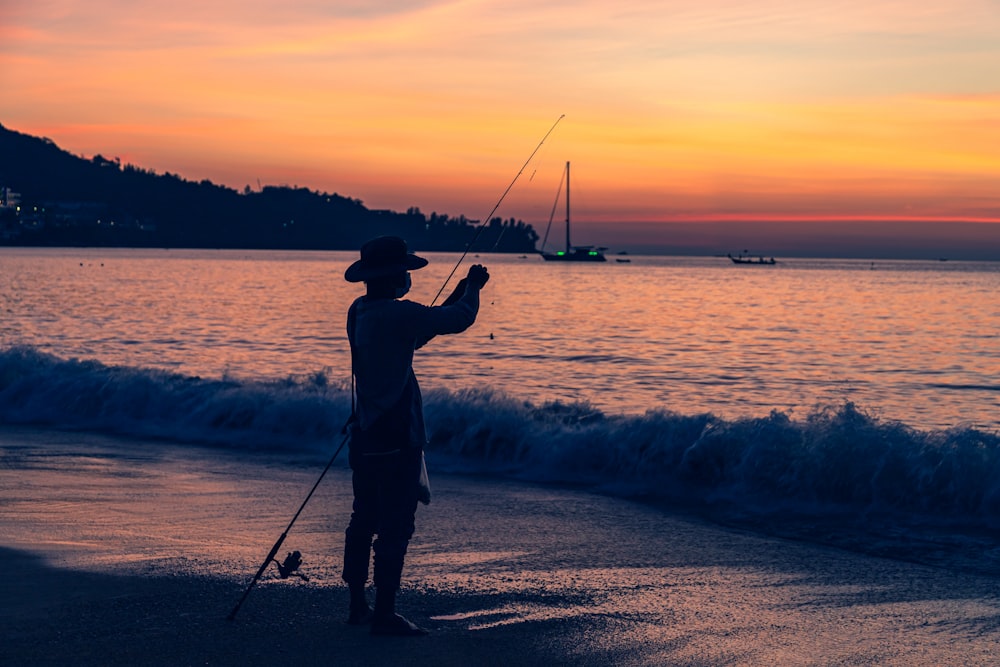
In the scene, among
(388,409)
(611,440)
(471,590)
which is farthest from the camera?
(611,440)

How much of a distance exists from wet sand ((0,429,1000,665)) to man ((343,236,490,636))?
1.31 feet

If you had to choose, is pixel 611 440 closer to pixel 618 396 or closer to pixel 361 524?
pixel 361 524

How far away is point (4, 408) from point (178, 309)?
27.6 meters

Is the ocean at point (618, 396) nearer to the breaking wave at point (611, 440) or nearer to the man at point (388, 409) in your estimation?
the breaking wave at point (611, 440)

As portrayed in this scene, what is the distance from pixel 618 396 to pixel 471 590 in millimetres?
A: 13341

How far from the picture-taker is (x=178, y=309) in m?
42.4

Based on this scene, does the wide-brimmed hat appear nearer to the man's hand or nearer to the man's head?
the man's head

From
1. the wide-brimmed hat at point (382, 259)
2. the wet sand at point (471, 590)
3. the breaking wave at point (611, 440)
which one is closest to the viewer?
the wet sand at point (471, 590)

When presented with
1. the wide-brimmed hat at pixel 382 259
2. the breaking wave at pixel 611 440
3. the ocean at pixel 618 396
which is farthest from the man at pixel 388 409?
the breaking wave at pixel 611 440

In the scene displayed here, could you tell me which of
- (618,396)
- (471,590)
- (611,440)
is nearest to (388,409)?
(471,590)

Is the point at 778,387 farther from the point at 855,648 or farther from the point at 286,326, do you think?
the point at 286,326

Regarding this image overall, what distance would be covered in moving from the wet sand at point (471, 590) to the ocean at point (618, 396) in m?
1.72

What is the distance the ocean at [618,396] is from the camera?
962 centimetres

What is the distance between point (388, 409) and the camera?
16.2ft
